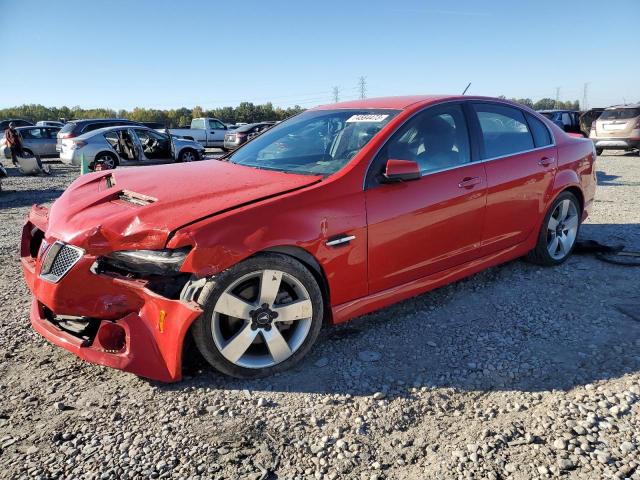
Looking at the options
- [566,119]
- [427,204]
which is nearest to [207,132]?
[566,119]

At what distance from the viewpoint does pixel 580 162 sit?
4.73m

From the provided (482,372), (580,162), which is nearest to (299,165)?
(482,372)

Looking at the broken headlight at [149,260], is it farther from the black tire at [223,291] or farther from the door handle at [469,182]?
the door handle at [469,182]

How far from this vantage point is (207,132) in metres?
23.1

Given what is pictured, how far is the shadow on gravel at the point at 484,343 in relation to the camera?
9.20 ft

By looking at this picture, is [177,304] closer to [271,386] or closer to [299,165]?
[271,386]

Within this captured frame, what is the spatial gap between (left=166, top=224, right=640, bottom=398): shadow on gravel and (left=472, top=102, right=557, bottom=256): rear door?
523 mm

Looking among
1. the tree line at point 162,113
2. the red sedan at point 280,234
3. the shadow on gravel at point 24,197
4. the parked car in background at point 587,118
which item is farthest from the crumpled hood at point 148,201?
the tree line at point 162,113

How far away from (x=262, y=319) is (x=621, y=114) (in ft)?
53.3

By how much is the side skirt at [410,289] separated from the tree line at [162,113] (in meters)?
58.1

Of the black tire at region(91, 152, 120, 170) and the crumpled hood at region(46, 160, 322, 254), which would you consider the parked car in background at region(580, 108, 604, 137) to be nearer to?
the black tire at region(91, 152, 120, 170)

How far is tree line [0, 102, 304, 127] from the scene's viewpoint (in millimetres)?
59375

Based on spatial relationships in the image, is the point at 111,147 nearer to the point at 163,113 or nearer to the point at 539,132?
the point at 539,132

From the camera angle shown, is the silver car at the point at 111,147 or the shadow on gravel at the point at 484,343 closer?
the shadow on gravel at the point at 484,343
